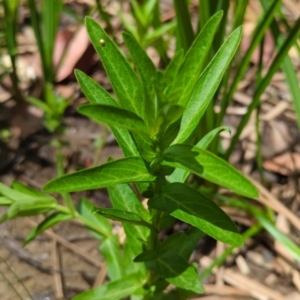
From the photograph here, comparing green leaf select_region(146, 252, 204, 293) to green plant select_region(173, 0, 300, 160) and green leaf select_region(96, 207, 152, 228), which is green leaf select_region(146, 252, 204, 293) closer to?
green leaf select_region(96, 207, 152, 228)

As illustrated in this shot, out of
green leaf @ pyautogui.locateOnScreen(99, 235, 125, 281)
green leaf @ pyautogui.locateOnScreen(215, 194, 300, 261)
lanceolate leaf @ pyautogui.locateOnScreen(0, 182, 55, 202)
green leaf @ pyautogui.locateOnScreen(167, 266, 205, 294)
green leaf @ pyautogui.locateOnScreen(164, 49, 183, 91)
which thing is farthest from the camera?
green leaf @ pyautogui.locateOnScreen(215, 194, 300, 261)

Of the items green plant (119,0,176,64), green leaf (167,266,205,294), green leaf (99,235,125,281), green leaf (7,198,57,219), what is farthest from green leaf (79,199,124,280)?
green plant (119,0,176,64)

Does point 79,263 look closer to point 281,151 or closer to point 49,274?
point 49,274

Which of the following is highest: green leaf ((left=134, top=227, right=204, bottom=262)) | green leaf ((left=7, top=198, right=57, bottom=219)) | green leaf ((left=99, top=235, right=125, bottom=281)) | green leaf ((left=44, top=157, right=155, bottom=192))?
green leaf ((left=44, top=157, right=155, bottom=192))

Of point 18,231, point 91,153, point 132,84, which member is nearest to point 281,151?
point 91,153

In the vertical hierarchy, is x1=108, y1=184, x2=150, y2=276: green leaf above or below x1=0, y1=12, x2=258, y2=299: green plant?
below
